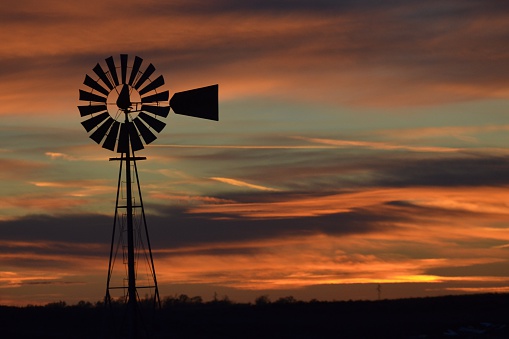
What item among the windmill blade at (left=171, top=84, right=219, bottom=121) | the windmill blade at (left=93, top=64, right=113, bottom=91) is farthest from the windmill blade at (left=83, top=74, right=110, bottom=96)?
the windmill blade at (left=171, top=84, right=219, bottom=121)

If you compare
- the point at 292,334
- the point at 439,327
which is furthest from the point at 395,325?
the point at 292,334

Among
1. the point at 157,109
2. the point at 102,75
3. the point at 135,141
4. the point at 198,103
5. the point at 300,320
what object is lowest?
→ the point at 300,320

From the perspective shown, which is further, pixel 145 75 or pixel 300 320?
pixel 300 320

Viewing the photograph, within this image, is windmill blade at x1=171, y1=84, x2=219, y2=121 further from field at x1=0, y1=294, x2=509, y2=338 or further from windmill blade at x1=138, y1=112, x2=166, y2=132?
field at x1=0, y1=294, x2=509, y2=338

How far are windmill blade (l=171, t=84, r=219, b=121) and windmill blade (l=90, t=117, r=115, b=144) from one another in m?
2.44

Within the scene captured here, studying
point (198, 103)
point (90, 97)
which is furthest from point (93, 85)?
point (198, 103)

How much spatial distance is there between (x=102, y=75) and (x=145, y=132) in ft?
8.89

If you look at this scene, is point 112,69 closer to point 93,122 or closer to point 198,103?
point 93,122

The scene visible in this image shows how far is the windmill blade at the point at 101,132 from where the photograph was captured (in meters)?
36.8

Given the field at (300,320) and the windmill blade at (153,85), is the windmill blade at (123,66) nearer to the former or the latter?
the windmill blade at (153,85)

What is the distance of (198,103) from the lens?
122ft

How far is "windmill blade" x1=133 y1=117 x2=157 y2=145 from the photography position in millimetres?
36500

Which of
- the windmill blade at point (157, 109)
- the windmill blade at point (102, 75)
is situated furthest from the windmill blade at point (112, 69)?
the windmill blade at point (157, 109)

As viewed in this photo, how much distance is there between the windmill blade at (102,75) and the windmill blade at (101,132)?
1.32 m
